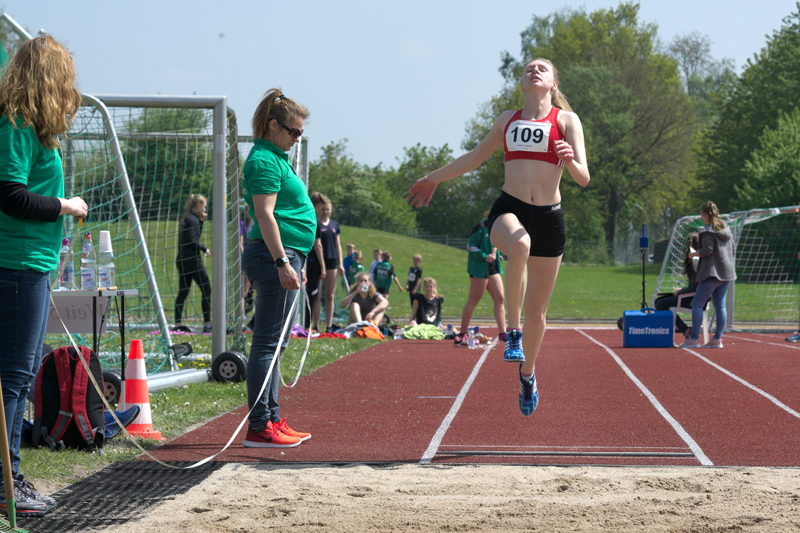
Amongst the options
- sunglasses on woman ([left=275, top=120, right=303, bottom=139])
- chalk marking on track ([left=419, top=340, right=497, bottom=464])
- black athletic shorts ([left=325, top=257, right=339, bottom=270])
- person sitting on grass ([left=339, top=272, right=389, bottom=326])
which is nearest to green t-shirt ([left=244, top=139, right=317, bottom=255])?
sunglasses on woman ([left=275, top=120, right=303, bottom=139])

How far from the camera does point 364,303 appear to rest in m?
16.8

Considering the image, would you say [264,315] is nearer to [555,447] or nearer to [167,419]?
[167,419]

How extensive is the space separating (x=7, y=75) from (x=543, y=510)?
306 cm

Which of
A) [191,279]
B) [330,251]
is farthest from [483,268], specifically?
[191,279]

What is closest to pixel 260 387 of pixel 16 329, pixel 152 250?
pixel 16 329

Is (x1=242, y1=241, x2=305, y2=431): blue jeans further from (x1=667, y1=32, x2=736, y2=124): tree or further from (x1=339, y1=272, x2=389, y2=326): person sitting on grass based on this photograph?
(x1=667, y1=32, x2=736, y2=124): tree

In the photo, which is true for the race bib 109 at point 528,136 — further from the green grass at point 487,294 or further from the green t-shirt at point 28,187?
the green grass at point 487,294

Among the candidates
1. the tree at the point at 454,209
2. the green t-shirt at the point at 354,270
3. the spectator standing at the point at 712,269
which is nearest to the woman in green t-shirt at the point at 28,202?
the spectator standing at the point at 712,269

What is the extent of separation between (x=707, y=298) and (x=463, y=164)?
9.00 metres

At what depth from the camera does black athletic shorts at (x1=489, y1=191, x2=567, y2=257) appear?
596 centimetres

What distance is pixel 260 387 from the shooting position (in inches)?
246

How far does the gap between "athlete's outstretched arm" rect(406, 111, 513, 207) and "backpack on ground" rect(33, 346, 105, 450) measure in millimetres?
2266

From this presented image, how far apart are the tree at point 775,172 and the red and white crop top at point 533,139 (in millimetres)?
46412

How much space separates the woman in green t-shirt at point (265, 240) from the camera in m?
5.94
